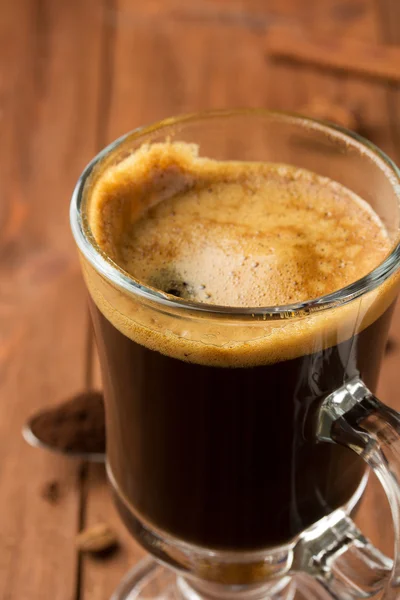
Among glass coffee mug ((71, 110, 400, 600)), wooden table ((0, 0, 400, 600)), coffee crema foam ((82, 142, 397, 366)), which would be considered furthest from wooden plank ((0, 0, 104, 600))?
coffee crema foam ((82, 142, 397, 366))

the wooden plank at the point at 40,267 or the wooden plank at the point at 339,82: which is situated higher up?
the wooden plank at the point at 339,82

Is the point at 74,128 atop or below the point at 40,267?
atop

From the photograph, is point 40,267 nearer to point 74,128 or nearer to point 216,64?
point 74,128

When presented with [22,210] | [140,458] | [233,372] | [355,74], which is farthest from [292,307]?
[355,74]

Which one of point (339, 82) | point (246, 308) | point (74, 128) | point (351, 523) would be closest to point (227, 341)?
point (246, 308)

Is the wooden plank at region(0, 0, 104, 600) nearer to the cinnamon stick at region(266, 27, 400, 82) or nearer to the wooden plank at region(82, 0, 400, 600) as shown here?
the wooden plank at region(82, 0, 400, 600)

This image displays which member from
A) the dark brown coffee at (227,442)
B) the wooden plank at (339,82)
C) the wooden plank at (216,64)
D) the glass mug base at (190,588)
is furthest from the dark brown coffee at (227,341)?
the wooden plank at (216,64)

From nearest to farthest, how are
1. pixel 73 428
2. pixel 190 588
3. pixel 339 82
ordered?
1. pixel 190 588
2. pixel 73 428
3. pixel 339 82

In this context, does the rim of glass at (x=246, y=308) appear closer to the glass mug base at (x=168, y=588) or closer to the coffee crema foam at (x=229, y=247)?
the coffee crema foam at (x=229, y=247)
